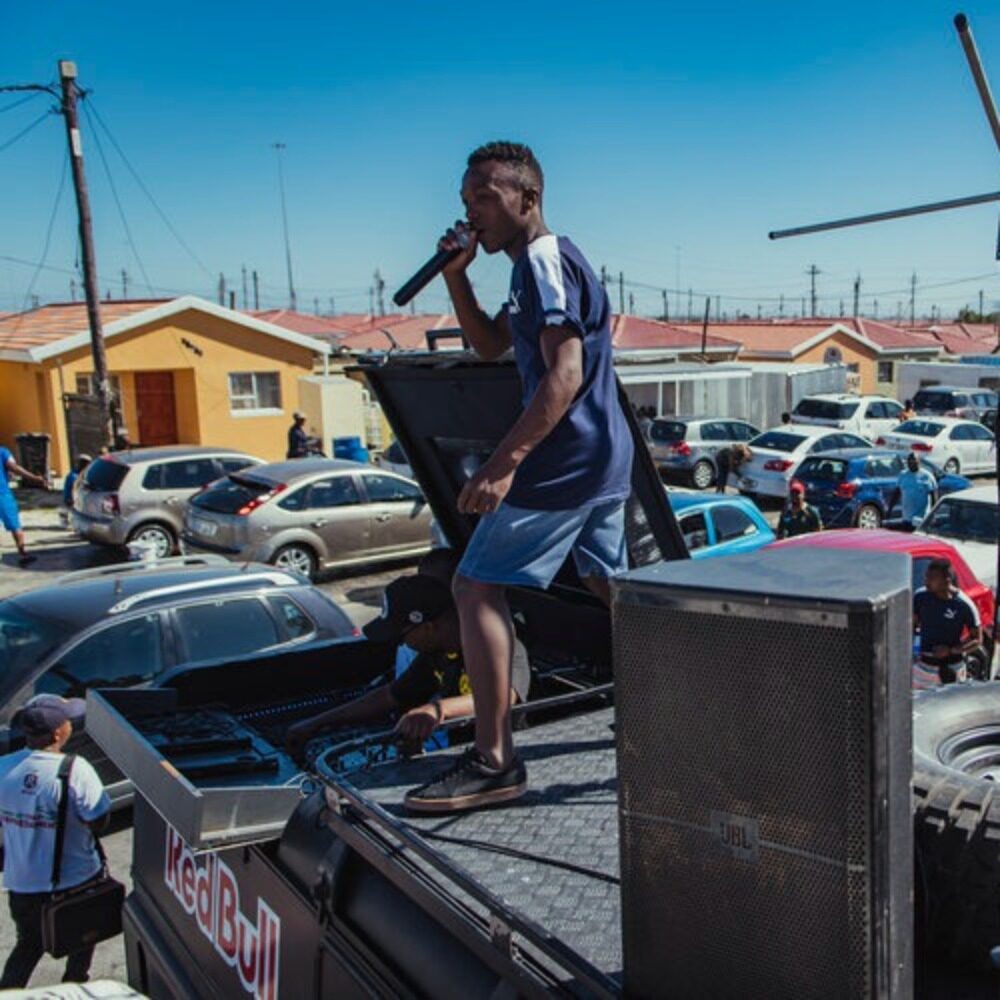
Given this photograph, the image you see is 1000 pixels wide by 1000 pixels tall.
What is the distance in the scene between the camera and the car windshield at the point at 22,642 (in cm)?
645

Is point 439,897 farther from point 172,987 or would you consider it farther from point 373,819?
point 172,987

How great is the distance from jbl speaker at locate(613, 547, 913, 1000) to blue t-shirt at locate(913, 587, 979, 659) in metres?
6.84

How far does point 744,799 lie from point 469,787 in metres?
1.12

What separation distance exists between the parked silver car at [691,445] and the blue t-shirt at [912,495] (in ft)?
21.1

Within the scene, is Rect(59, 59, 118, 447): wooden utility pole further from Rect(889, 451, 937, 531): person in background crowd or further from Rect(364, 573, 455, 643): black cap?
Rect(364, 573, 455, 643): black cap

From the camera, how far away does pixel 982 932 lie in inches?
70.6

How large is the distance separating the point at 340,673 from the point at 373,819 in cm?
230

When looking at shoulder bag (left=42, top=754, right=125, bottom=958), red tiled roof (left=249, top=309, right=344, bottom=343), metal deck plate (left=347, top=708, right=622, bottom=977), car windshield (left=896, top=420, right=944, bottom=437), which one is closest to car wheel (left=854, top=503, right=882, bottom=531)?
car windshield (left=896, top=420, right=944, bottom=437)

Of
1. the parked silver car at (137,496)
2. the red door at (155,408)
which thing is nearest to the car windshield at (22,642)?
the parked silver car at (137,496)

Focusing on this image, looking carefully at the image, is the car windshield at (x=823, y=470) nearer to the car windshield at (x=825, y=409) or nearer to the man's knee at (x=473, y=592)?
the car windshield at (x=825, y=409)

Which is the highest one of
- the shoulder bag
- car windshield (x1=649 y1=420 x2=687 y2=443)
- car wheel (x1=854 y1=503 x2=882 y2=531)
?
car windshield (x1=649 y1=420 x2=687 y2=443)

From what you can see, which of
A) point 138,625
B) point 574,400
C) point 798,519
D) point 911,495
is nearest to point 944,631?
point 798,519

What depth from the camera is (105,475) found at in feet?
49.7

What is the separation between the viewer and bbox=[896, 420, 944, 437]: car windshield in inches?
951
